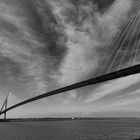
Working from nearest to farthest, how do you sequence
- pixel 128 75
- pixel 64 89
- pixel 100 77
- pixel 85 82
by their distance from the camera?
pixel 128 75 → pixel 100 77 → pixel 85 82 → pixel 64 89

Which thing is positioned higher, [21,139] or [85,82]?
[85,82]

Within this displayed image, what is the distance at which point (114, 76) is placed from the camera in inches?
890

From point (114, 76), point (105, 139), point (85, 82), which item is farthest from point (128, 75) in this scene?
point (105, 139)

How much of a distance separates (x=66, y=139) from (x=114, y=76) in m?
19.2

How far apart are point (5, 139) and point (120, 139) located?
77.1 ft

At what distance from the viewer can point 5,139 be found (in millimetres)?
33875

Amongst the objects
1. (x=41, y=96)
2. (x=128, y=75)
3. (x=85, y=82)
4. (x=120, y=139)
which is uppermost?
(x=41, y=96)

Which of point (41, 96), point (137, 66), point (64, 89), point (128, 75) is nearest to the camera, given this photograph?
point (137, 66)

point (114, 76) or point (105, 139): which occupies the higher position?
point (114, 76)

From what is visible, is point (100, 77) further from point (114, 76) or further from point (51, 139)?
point (51, 139)

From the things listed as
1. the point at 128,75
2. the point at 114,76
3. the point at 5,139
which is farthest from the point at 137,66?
the point at 5,139

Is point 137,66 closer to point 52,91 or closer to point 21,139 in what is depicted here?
point 52,91

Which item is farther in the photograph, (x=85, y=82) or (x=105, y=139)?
(x=105, y=139)

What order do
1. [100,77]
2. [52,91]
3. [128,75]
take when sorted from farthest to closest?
[52,91] → [100,77] → [128,75]
